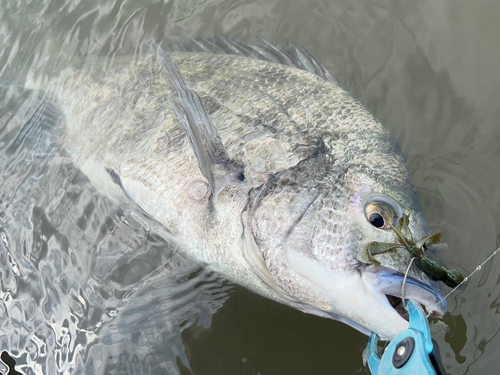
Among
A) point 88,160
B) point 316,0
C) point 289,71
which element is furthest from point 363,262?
point 316,0

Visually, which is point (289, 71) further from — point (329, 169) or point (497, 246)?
point (497, 246)

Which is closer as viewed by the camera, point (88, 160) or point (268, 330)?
point (268, 330)

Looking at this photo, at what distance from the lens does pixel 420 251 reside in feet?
5.27

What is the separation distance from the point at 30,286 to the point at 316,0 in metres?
3.54

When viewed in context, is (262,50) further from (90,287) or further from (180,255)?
(90,287)

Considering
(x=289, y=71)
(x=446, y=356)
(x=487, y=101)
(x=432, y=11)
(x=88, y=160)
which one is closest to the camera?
(x=446, y=356)

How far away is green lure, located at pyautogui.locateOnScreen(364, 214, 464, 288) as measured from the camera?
1.57 m

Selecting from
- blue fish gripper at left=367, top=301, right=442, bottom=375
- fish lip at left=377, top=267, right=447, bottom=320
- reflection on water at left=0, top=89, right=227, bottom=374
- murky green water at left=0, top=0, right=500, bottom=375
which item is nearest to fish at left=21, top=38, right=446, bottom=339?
fish lip at left=377, top=267, right=447, bottom=320

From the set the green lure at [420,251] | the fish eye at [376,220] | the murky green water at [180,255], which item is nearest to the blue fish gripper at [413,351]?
A: the green lure at [420,251]

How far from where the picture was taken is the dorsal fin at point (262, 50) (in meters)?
3.00

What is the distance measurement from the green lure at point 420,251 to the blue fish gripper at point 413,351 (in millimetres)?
155

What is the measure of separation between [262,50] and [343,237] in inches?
75.3

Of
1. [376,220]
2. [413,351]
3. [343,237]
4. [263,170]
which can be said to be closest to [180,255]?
[263,170]

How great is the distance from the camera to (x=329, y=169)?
2.06 meters
